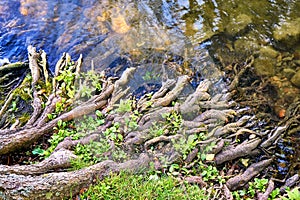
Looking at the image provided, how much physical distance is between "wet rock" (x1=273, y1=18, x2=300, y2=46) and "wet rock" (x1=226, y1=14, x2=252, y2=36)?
0.54 meters

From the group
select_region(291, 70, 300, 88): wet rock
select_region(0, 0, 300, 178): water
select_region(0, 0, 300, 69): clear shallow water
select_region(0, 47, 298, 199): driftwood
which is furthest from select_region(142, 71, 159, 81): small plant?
select_region(291, 70, 300, 88): wet rock

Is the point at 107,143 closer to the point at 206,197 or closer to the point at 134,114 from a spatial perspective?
the point at 134,114

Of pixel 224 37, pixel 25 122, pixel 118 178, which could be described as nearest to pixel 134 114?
pixel 118 178

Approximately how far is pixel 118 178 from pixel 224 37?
3392mm

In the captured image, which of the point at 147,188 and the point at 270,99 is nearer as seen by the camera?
the point at 147,188

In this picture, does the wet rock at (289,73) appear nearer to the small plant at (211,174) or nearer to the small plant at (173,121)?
the small plant at (173,121)

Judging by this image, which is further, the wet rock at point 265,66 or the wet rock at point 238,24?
Answer: the wet rock at point 238,24

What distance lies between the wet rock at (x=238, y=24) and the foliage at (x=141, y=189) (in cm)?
324

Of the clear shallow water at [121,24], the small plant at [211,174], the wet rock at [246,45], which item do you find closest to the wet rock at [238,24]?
the clear shallow water at [121,24]

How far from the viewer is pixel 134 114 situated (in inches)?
189

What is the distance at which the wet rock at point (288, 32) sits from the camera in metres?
5.78

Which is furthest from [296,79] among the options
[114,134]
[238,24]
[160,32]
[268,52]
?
[114,134]

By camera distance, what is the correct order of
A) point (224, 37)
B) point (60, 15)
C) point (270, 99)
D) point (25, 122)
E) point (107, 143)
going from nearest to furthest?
point (107, 143) → point (25, 122) → point (270, 99) → point (224, 37) → point (60, 15)

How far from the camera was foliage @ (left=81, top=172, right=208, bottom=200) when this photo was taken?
381 cm
